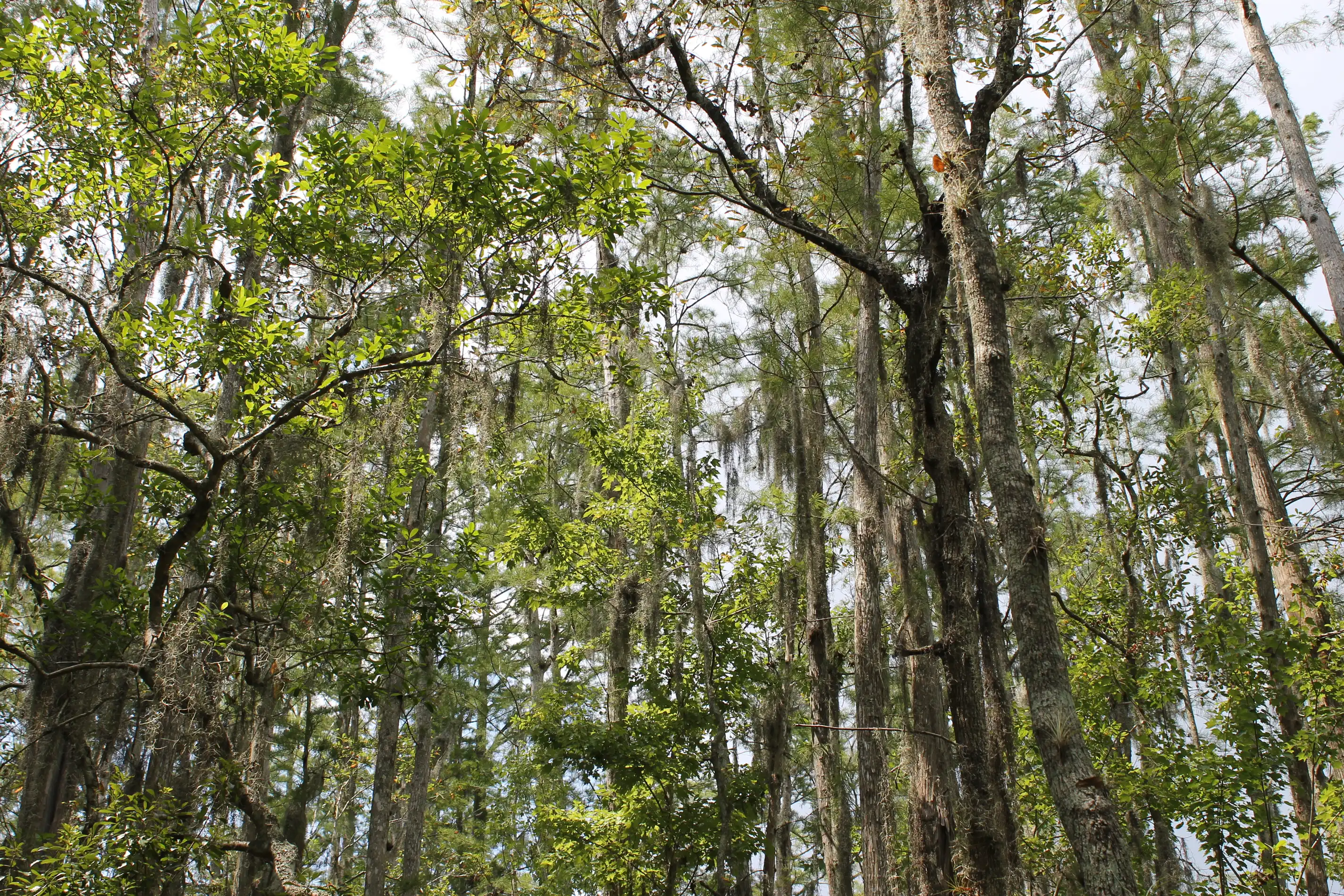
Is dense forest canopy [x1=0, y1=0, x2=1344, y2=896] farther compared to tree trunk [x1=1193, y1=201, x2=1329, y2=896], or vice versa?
tree trunk [x1=1193, y1=201, x2=1329, y2=896]

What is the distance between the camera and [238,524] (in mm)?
6387

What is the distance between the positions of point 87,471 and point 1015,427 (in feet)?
25.1

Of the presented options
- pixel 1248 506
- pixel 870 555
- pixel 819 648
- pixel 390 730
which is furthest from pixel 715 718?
pixel 1248 506

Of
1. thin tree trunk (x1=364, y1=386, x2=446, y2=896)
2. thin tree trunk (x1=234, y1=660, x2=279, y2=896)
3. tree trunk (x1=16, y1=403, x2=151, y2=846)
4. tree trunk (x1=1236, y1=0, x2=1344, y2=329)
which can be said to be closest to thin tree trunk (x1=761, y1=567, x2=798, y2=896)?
thin tree trunk (x1=364, y1=386, x2=446, y2=896)

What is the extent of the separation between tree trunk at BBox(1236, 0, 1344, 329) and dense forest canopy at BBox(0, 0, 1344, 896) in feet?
0.12

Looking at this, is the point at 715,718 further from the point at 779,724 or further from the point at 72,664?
the point at 72,664

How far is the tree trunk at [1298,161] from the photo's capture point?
7.00m

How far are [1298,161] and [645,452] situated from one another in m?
6.80

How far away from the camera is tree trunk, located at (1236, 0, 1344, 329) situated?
23.0 feet

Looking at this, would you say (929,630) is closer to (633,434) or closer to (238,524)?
(633,434)

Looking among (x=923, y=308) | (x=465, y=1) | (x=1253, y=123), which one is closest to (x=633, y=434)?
(x=923, y=308)

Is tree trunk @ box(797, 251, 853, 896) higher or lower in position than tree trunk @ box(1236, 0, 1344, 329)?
lower

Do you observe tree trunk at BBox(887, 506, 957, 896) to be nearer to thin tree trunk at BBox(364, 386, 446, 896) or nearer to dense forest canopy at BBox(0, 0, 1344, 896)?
dense forest canopy at BBox(0, 0, 1344, 896)

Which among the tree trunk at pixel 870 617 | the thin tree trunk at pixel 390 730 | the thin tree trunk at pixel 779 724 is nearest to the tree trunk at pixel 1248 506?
the tree trunk at pixel 870 617
